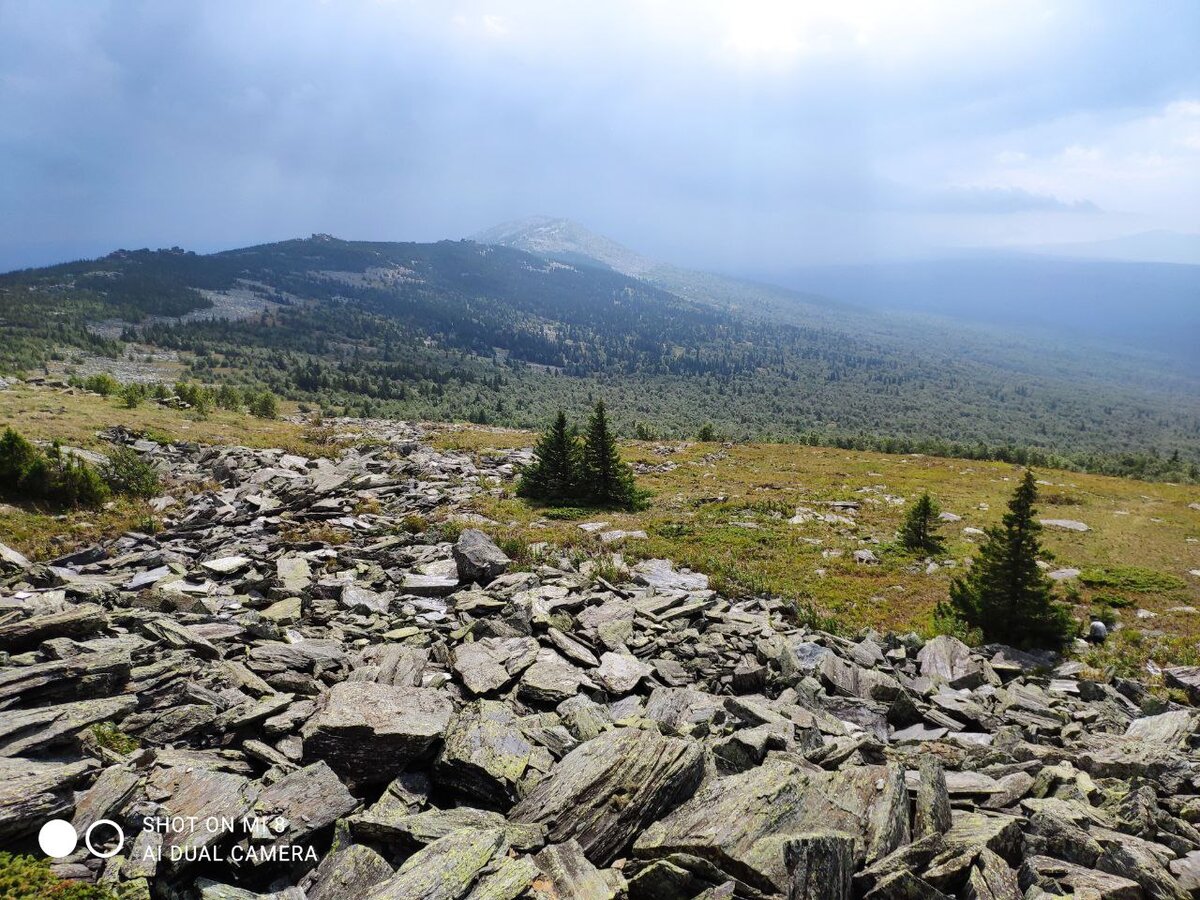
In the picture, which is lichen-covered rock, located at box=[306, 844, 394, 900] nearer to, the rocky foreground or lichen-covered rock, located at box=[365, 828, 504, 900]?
the rocky foreground

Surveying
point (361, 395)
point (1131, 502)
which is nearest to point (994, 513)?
point (1131, 502)

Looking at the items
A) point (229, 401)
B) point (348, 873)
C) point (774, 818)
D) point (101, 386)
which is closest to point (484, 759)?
point (348, 873)

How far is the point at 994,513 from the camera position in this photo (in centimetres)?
3625

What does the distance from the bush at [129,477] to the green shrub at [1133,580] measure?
43.8m

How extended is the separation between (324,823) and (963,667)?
15.8 m

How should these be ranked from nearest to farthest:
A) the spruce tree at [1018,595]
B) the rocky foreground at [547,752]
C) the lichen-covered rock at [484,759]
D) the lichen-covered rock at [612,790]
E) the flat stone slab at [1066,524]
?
the rocky foreground at [547,752], the lichen-covered rock at [612,790], the lichen-covered rock at [484,759], the spruce tree at [1018,595], the flat stone slab at [1066,524]

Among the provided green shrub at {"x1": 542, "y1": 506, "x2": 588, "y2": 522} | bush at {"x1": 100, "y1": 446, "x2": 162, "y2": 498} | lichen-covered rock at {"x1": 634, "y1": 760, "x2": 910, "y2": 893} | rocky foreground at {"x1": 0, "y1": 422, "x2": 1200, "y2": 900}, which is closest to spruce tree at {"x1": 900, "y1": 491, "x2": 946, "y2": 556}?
rocky foreground at {"x1": 0, "y1": 422, "x2": 1200, "y2": 900}

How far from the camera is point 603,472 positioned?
33312 mm

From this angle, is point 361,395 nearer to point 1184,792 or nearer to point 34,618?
point 34,618

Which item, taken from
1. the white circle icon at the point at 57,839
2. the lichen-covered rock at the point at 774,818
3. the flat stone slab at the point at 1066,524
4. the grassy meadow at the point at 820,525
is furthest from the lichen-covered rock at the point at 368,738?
the flat stone slab at the point at 1066,524

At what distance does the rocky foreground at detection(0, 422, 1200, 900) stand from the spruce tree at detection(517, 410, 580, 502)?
16.2 meters

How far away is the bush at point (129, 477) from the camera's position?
27094mm

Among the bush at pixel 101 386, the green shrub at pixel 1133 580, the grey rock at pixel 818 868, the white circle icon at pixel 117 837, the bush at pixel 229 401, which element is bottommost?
the green shrub at pixel 1133 580

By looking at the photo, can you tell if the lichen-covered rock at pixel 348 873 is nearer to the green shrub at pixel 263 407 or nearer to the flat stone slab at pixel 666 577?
the flat stone slab at pixel 666 577
